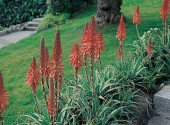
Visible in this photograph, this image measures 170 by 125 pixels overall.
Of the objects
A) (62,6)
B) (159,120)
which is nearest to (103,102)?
(159,120)

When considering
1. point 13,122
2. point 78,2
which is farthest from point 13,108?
point 78,2

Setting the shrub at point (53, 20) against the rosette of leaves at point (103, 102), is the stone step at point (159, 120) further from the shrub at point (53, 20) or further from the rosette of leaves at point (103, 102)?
the shrub at point (53, 20)

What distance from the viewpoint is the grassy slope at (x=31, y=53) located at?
290 inches

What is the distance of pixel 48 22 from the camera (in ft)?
52.4

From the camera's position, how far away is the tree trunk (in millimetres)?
11742

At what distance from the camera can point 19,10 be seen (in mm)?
19062

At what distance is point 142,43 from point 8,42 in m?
8.78

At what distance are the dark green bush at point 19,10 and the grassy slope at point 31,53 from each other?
3356mm

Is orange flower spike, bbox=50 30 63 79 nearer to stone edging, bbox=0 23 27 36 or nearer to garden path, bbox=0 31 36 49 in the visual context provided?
garden path, bbox=0 31 36 49

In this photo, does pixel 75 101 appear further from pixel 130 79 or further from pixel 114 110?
pixel 130 79

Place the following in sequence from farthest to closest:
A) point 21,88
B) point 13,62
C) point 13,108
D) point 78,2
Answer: point 78,2 < point 13,62 < point 21,88 < point 13,108

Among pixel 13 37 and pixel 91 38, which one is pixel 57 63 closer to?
pixel 91 38

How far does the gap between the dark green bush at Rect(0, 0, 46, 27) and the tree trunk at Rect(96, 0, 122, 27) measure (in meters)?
7.27

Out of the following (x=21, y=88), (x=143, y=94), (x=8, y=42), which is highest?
(x=143, y=94)
